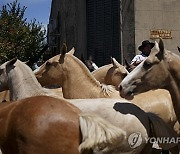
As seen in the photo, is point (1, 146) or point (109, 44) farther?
point (109, 44)

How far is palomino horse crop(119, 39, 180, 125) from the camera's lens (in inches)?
200

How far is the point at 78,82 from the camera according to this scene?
Answer: 669 cm

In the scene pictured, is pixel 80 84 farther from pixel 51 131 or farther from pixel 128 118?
pixel 51 131

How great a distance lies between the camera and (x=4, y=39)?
18938mm

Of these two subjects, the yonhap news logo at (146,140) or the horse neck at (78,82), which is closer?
the yonhap news logo at (146,140)

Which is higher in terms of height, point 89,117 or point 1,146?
point 89,117

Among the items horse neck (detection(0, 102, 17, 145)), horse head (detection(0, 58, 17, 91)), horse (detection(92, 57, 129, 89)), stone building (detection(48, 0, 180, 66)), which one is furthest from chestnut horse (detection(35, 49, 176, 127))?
stone building (detection(48, 0, 180, 66))

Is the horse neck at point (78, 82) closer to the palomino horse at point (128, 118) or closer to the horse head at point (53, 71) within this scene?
the horse head at point (53, 71)

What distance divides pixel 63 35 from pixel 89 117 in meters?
16.3

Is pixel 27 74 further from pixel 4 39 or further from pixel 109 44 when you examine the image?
pixel 4 39

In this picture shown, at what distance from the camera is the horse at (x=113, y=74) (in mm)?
8141

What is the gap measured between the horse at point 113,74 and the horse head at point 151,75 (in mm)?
2786

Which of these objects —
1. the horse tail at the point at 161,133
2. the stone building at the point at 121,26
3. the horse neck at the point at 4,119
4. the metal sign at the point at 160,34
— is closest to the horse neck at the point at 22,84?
the horse tail at the point at 161,133

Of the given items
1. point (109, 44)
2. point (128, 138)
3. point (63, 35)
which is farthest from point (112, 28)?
point (128, 138)
